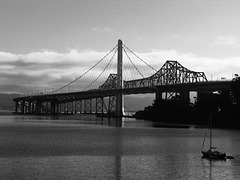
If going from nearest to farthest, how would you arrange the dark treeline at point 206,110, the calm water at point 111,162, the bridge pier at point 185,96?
the calm water at point 111,162
the dark treeline at point 206,110
the bridge pier at point 185,96

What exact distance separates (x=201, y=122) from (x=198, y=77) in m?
36.6

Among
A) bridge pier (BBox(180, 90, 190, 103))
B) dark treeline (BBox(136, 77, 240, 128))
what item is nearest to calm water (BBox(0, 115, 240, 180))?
dark treeline (BBox(136, 77, 240, 128))

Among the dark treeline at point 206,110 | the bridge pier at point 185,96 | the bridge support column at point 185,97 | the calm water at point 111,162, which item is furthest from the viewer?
the bridge support column at point 185,97

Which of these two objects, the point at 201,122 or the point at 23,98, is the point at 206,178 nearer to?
the point at 201,122

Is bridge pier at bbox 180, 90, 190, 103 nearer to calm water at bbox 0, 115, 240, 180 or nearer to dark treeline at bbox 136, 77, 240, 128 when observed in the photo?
dark treeline at bbox 136, 77, 240, 128

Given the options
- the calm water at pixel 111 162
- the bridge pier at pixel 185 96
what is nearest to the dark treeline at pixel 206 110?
the bridge pier at pixel 185 96

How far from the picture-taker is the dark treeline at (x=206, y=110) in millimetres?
93181

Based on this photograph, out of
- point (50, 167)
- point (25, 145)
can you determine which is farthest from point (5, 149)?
point (50, 167)

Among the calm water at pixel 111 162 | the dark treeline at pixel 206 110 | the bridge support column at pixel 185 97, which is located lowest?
the calm water at pixel 111 162

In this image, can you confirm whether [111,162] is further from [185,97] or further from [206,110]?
[185,97]

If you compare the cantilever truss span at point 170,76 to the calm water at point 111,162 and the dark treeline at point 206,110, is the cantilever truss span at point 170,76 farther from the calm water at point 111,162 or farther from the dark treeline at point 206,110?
the calm water at point 111,162

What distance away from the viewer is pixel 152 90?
124625mm

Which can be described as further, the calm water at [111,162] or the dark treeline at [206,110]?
the dark treeline at [206,110]

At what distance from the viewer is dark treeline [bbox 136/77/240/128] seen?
93.2 meters
